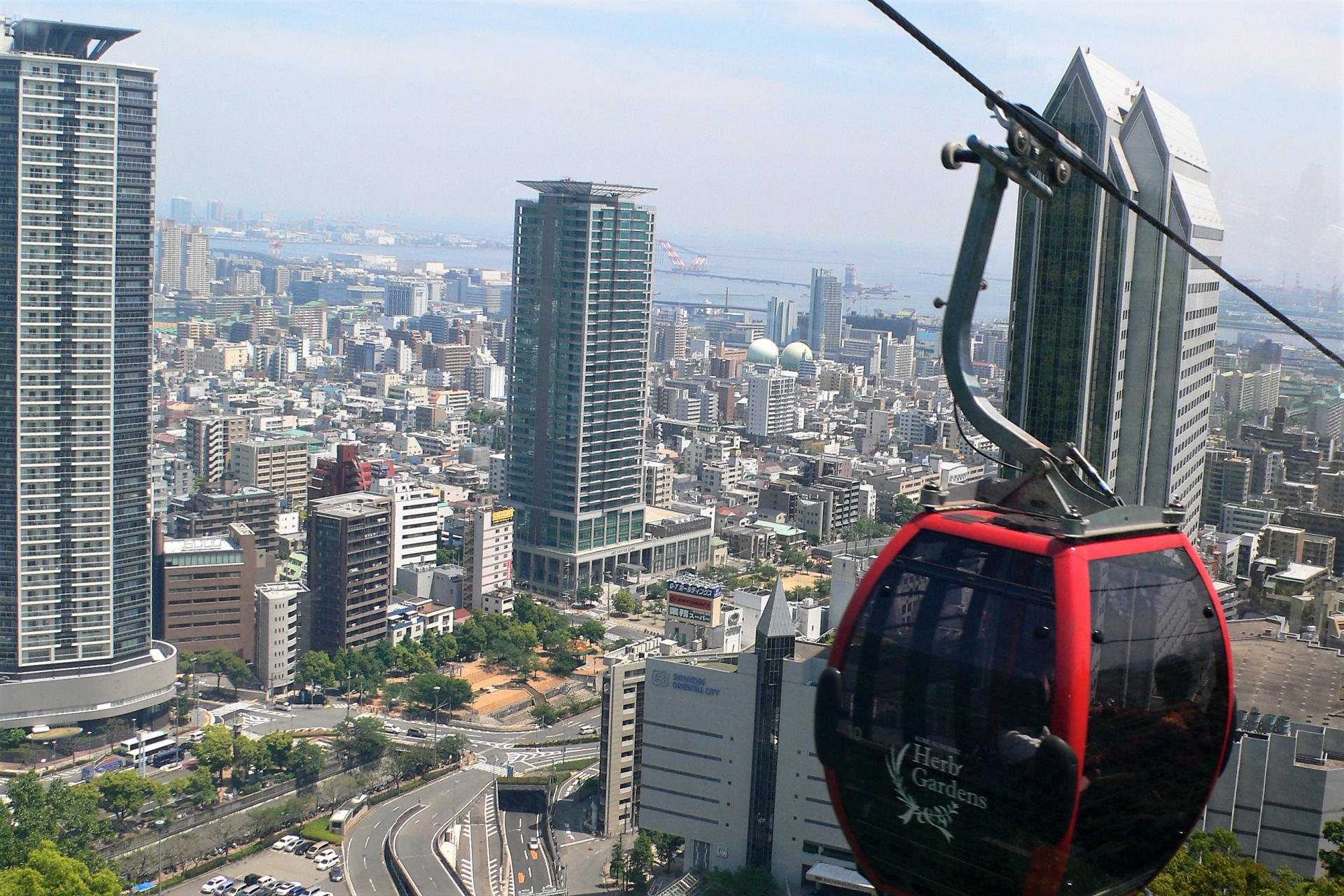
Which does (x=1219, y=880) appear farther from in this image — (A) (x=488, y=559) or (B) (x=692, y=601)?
(A) (x=488, y=559)

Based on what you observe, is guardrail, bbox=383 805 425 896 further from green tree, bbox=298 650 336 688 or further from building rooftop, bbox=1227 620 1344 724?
building rooftop, bbox=1227 620 1344 724

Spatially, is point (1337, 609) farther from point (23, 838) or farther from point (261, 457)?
point (261, 457)

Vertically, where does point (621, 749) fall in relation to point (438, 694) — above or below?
above

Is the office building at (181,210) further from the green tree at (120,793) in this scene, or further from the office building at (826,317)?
the green tree at (120,793)

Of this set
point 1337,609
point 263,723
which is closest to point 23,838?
point 263,723

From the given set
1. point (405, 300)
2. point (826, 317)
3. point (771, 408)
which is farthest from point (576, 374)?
point (405, 300)
